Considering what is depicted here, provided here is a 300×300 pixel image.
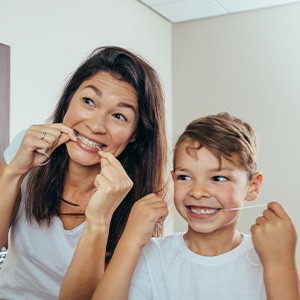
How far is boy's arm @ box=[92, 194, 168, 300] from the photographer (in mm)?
1128

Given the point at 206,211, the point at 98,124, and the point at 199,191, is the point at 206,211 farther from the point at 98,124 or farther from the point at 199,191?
the point at 98,124

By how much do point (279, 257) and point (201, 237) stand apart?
11.0 inches

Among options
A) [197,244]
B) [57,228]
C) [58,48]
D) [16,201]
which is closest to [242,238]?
[197,244]

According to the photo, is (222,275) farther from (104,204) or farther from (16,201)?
(16,201)

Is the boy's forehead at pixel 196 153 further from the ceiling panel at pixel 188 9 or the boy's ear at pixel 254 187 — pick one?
the ceiling panel at pixel 188 9

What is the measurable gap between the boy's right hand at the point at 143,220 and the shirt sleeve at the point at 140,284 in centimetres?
12

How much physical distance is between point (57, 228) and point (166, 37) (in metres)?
3.12

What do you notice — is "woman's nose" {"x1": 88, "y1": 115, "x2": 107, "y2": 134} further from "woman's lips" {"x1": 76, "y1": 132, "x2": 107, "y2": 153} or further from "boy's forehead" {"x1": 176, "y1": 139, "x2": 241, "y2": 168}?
"boy's forehead" {"x1": 176, "y1": 139, "x2": 241, "y2": 168}

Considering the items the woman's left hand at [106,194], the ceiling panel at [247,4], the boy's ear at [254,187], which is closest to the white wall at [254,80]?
the ceiling panel at [247,4]

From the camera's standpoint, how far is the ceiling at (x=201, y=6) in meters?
3.92

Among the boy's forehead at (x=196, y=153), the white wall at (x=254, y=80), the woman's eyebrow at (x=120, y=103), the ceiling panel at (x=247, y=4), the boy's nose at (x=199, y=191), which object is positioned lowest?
the boy's nose at (x=199, y=191)

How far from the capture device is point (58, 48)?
3043 millimetres

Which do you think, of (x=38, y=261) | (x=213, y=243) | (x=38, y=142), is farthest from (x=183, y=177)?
(x=38, y=261)

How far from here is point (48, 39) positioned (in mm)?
2955
